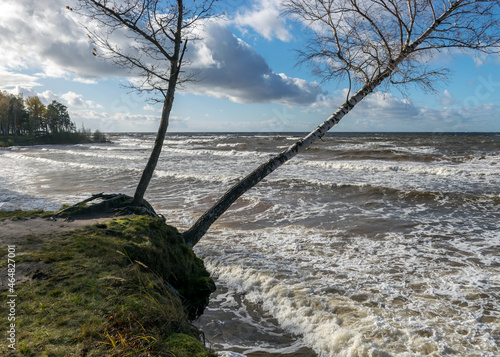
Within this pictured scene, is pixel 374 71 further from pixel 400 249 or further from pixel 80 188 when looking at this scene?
pixel 80 188

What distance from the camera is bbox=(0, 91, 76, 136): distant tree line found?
73875mm

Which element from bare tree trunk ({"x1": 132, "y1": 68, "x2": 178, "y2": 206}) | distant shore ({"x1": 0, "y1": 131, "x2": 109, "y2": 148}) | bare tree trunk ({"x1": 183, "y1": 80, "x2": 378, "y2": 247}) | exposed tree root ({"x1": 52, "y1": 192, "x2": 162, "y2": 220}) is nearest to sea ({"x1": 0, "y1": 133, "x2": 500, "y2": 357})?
bare tree trunk ({"x1": 183, "y1": 80, "x2": 378, "y2": 247})

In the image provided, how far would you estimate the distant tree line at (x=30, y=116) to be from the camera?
242ft

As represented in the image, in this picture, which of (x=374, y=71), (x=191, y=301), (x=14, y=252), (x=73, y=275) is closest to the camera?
(x=73, y=275)

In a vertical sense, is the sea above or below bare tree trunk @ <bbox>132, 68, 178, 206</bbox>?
below

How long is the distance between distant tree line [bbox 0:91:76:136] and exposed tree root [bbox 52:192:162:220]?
262 feet

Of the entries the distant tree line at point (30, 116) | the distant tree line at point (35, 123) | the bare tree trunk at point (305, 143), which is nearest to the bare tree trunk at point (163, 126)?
the bare tree trunk at point (305, 143)

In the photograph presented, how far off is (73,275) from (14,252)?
3.49 feet

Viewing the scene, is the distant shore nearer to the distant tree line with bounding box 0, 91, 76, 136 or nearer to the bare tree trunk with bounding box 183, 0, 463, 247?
the distant tree line with bounding box 0, 91, 76, 136

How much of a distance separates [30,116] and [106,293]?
10247 centimetres

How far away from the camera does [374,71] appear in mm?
5605

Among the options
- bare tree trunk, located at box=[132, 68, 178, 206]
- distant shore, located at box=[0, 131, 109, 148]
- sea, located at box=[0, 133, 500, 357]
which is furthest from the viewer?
distant shore, located at box=[0, 131, 109, 148]

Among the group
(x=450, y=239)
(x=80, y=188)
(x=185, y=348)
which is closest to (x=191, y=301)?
(x=185, y=348)

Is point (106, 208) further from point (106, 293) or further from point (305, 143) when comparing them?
point (305, 143)
